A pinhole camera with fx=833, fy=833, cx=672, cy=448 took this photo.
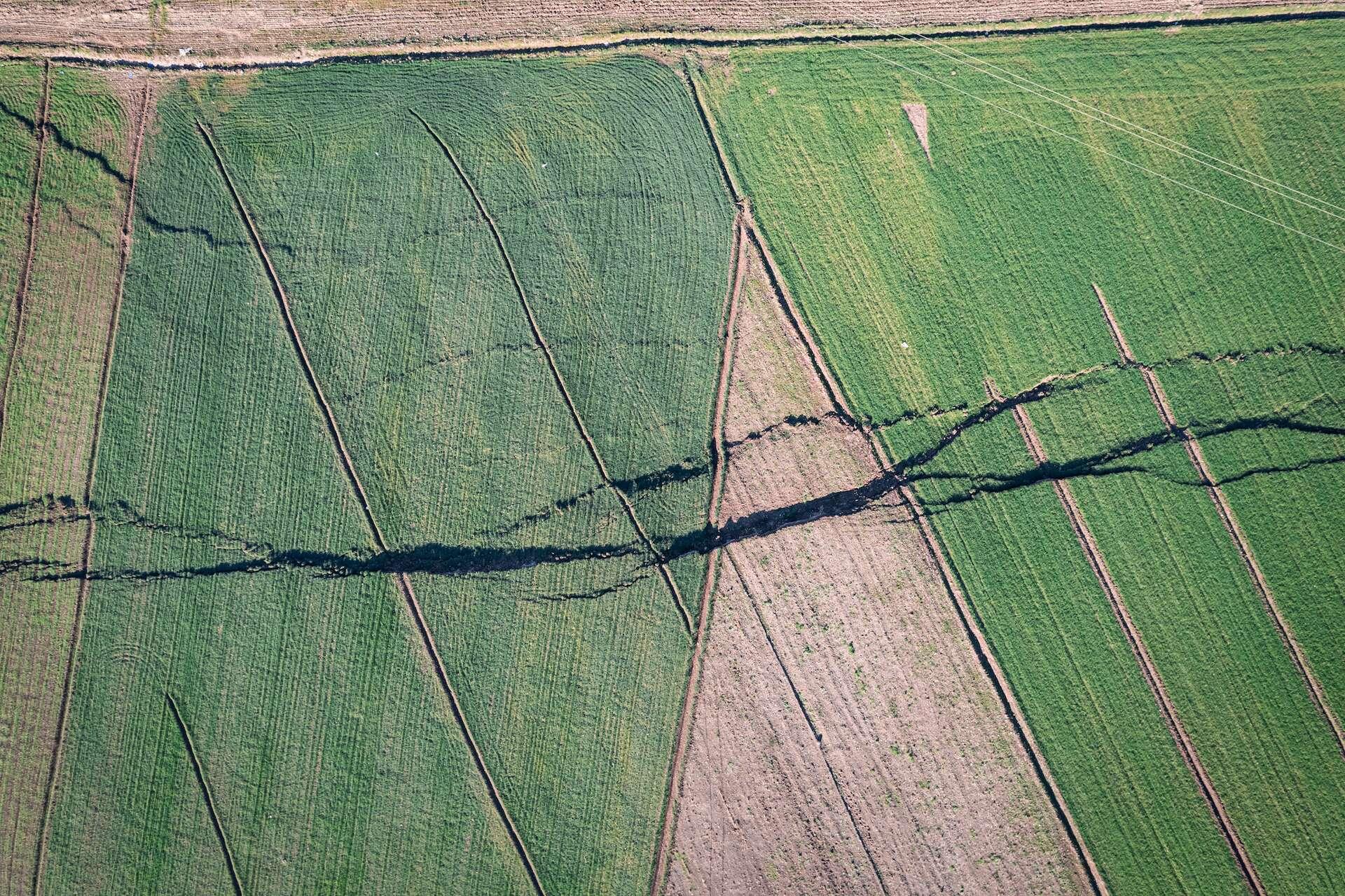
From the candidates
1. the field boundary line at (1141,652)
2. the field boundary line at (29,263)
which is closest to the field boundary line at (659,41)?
the field boundary line at (29,263)

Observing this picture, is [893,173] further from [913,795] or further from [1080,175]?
[913,795]

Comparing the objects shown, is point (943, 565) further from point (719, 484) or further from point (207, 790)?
point (207, 790)

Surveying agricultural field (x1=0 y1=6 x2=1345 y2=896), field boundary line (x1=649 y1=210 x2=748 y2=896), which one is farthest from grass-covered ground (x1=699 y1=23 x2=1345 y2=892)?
field boundary line (x1=649 y1=210 x2=748 y2=896)

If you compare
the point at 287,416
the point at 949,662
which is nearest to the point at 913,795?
the point at 949,662

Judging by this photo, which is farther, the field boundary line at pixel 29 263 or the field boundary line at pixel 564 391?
the field boundary line at pixel 29 263

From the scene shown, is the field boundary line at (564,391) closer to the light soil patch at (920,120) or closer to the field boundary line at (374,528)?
the field boundary line at (374,528)

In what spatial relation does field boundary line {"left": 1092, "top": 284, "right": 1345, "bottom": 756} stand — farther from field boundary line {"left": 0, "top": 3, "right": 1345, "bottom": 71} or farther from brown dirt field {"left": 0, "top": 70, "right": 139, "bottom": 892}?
brown dirt field {"left": 0, "top": 70, "right": 139, "bottom": 892}
